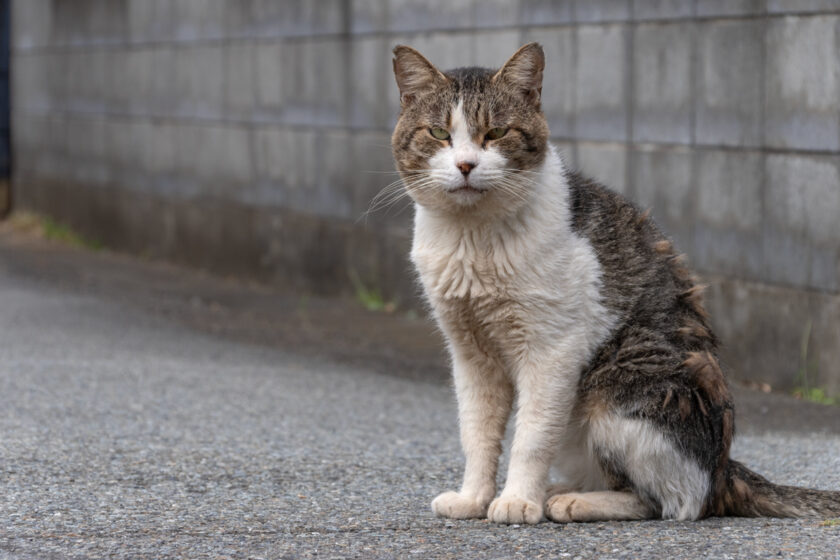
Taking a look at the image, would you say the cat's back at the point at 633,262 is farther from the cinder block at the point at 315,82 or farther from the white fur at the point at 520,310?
the cinder block at the point at 315,82

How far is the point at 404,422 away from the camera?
618 centimetres

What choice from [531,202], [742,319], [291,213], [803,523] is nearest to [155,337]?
[291,213]

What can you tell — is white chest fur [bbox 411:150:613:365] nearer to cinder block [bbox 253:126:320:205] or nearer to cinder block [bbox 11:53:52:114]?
cinder block [bbox 253:126:320:205]

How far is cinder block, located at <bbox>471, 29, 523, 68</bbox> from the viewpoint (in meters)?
8.27

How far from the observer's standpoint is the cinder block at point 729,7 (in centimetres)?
674

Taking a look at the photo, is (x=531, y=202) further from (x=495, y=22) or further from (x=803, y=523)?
(x=495, y=22)

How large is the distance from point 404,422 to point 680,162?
92.5 inches

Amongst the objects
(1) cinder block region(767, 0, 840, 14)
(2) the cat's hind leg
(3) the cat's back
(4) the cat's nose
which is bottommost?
(2) the cat's hind leg

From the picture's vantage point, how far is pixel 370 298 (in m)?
9.61

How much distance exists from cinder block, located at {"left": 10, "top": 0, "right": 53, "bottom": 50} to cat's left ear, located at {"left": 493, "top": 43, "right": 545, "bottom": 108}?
10.8 meters

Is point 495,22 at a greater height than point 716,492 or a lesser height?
greater

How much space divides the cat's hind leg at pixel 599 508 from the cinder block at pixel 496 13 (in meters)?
4.72

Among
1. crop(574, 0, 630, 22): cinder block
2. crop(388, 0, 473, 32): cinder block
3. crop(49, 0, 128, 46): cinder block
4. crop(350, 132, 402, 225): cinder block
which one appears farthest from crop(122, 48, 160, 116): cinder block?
crop(574, 0, 630, 22): cinder block

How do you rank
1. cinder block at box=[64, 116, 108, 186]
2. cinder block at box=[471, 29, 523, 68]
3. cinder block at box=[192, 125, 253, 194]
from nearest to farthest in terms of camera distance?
cinder block at box=[471, 29, 523, 68] → cinder block at box=[192, 125, 253, 194] → cinder block at box=[64, 116, 108, 186]
